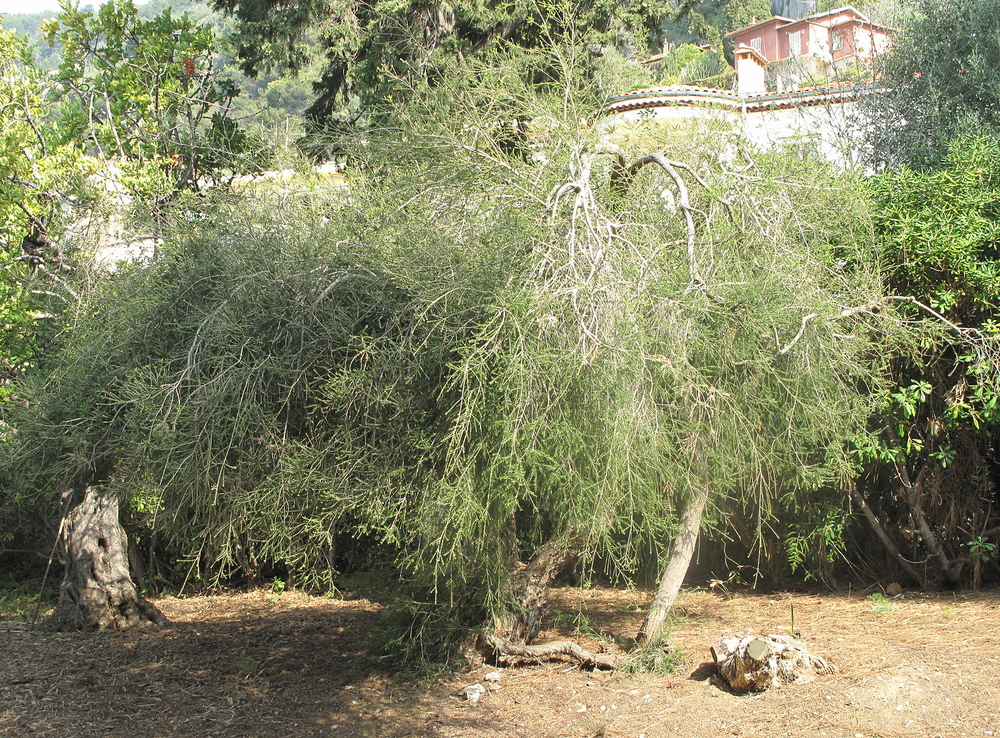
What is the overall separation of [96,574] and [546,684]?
4.04 metres

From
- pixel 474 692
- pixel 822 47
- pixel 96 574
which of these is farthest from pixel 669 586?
pixel 822 47

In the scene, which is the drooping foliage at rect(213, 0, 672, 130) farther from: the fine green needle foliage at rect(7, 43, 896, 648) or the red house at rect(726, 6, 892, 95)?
the fine green needle foliage at rect(7, 43, 896, 648)

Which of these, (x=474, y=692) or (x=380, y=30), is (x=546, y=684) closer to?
(x=474, y=692)

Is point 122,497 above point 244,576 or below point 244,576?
above

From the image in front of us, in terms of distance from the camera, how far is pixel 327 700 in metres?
6.06

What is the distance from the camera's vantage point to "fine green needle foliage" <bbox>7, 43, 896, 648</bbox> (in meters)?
4.36

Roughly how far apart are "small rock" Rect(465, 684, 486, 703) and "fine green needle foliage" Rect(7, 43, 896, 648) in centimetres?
57

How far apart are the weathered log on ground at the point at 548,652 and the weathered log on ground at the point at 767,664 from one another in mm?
863

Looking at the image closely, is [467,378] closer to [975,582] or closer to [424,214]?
[424,214]

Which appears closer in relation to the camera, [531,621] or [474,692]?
[474,692]

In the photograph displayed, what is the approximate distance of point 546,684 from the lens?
5945mm

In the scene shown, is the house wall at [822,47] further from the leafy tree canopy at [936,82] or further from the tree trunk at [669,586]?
the tree trunk at [669,586]

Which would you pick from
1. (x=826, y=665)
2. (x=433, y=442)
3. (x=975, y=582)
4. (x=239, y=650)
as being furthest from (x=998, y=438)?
(x=239, y=650)

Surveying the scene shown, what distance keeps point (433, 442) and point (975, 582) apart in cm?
477
